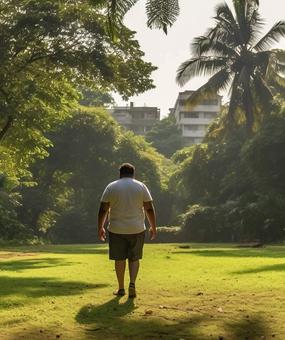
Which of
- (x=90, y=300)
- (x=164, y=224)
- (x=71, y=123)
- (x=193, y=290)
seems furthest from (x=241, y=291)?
(x=164, y=224)

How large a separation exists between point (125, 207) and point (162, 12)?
4.27 m

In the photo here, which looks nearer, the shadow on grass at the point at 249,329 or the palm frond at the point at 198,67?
the shadow on grass at the point at 249,329

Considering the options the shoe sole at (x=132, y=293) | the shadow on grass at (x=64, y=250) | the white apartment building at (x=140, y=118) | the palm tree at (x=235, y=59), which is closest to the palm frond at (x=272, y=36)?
the palm tree at (x=235, y=59)

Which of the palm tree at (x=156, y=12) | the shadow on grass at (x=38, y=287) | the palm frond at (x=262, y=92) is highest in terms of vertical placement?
the palm frond at (x=262, y=92)

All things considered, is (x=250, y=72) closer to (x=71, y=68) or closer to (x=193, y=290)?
(x=71, y=68)

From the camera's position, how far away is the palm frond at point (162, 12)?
10766mm

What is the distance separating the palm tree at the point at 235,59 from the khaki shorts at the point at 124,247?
3392cm

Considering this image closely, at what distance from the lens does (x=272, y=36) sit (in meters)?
42.0

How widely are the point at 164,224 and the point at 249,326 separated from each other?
53977 millimetres

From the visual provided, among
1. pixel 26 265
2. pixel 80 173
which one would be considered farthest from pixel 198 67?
pixel 26 265

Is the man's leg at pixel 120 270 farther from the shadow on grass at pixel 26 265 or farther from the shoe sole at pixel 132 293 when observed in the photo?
the shadow on grass at pixel 26 265

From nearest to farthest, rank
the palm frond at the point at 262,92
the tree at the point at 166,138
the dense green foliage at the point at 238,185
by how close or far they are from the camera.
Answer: the dense green foliage at the point at 238,185, the palm frond at the point at 262,92, the tree at the point at 166,138

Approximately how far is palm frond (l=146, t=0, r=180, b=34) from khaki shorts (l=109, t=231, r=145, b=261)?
441cm

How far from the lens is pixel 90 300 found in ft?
26.4
